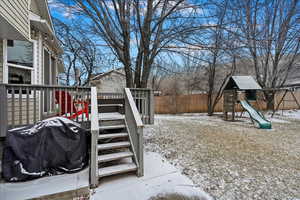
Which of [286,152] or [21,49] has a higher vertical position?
[21,49]

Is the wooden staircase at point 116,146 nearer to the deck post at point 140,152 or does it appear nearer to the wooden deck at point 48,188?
the deck post at point 140,152

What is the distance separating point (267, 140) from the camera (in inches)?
190

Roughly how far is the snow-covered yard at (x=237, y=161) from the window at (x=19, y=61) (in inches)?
167

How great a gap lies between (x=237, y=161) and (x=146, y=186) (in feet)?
7.59

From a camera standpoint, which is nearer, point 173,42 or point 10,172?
point 10,172

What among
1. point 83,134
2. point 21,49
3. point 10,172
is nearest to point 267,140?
point 83,134

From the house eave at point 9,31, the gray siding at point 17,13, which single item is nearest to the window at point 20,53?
the house eave at point 9,31

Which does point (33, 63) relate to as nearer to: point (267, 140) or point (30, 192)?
point (30, 192)

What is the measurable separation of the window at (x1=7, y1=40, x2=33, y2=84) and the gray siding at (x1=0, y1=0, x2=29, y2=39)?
741mm

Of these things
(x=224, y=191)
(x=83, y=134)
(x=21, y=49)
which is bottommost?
(x=224, y=191)

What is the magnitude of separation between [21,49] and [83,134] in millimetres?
3566

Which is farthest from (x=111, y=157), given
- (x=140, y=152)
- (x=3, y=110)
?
(x=3, y=110)

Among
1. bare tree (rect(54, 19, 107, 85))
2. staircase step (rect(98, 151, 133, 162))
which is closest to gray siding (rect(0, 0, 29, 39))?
staircase step (rect(98, 151, 133, 162))

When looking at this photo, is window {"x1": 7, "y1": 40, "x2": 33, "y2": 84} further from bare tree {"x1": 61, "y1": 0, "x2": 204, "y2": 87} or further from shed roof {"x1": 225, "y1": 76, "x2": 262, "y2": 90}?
shed roof {"x1": 225, "y1": 76, "x2": 262, "y2": 90}
